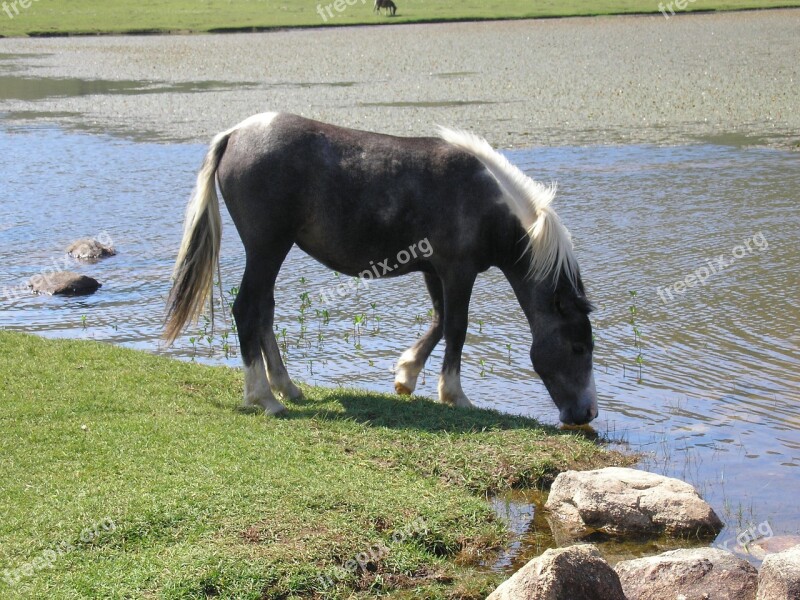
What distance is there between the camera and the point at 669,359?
985cm

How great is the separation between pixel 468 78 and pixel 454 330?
2257 centimetres

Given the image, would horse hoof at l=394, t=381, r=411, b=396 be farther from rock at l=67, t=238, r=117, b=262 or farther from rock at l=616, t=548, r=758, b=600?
rock at l=67, t=238, r=117, b=262

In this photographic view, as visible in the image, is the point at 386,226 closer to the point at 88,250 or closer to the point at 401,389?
the point at 401,389

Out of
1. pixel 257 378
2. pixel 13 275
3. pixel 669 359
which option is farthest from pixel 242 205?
pixel 13 275

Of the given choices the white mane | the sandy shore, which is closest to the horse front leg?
the white mane

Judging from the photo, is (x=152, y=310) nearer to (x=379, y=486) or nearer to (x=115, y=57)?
(x=379, y=486)

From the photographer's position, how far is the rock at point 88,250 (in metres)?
13.9

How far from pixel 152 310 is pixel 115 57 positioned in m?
28.6

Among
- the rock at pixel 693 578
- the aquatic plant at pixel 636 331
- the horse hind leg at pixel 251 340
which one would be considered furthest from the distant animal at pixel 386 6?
the rock at pixel 693 578

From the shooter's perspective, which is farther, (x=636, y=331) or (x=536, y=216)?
(x=636, y=331)

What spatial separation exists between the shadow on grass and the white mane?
3.62 feet

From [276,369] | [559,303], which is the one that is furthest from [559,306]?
[276,369]

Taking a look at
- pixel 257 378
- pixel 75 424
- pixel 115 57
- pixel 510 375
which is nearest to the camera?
pixel 75 424

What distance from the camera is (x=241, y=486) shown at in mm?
6309
